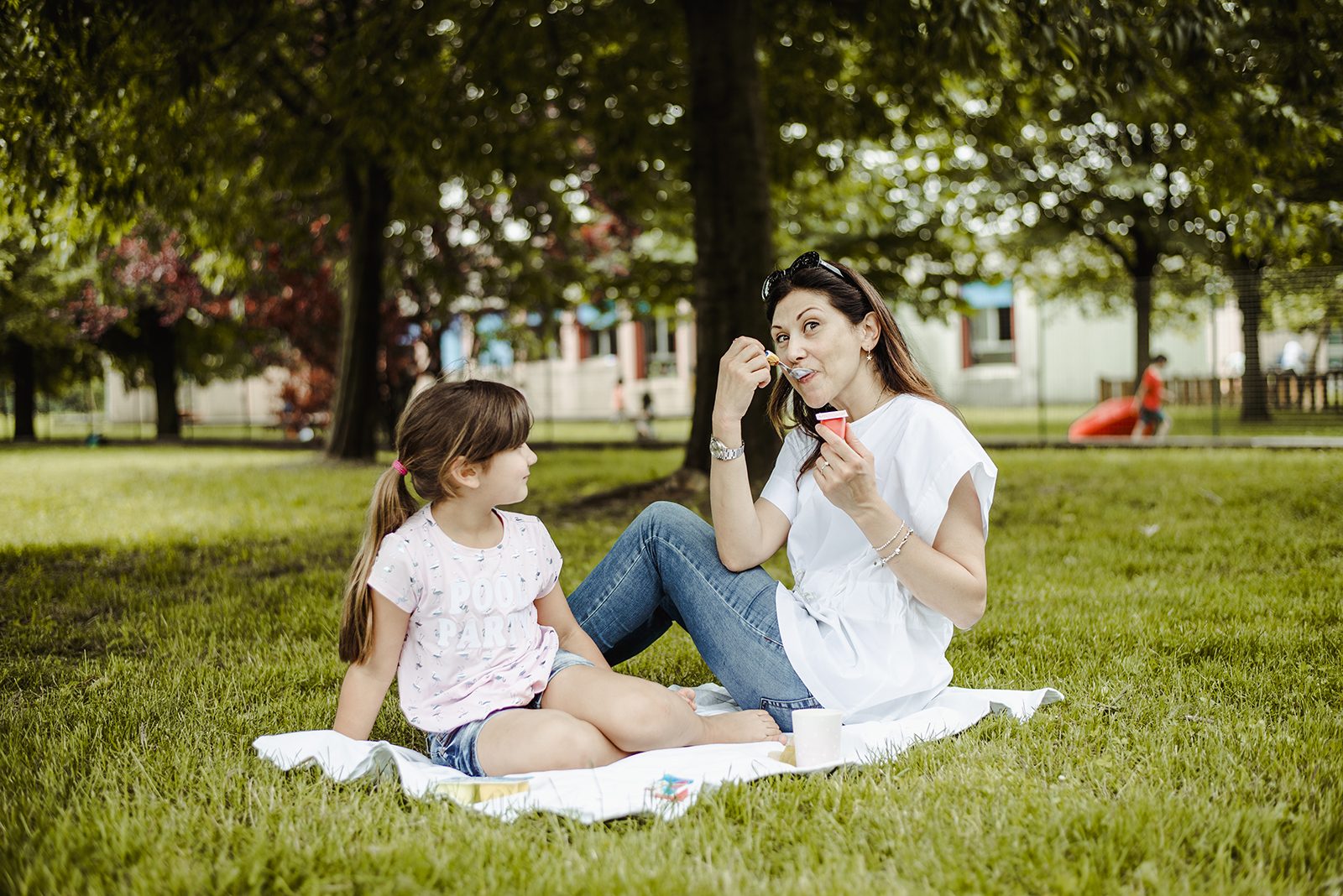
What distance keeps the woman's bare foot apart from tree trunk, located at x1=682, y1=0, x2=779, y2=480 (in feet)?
17.3

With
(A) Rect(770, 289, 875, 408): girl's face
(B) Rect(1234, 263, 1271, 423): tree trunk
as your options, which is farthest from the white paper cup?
(B) Rect(1234, 263, 1271, 423): tree trunk

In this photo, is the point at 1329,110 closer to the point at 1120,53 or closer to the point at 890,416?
the point at 1120,53

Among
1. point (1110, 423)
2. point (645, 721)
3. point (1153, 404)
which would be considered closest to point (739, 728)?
point (645, 721)

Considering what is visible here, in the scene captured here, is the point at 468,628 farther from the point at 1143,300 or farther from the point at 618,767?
the point at 1143,300

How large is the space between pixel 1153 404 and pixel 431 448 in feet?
50.3

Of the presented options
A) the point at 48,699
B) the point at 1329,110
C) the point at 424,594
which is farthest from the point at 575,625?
the point at 1329,110

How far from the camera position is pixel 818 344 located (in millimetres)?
3053

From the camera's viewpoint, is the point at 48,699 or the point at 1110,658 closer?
the point at 48,699

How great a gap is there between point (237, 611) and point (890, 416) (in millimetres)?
3594

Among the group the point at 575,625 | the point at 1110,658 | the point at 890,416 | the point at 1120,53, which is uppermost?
the point at 1120,53

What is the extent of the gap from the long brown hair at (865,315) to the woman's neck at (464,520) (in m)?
0.98

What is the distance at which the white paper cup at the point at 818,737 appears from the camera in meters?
2.73

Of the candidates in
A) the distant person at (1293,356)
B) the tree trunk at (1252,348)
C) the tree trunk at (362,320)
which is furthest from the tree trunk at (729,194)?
the distant person at (1293,356)

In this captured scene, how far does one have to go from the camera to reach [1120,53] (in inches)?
243
